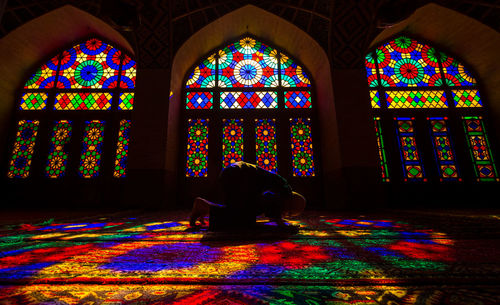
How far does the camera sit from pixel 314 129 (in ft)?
19.9

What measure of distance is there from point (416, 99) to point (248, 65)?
16.2ft

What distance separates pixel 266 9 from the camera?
593 centimetres

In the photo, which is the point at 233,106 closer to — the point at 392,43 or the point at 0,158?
the point at 392,43

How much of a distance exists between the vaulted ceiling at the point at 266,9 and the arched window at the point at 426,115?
3.61 feet

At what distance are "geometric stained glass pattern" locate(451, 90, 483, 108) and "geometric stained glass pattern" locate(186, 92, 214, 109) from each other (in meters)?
6.95

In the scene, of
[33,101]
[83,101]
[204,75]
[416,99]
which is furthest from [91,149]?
[416,99]

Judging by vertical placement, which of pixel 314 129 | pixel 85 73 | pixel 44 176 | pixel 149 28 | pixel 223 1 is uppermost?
pixel 223 1

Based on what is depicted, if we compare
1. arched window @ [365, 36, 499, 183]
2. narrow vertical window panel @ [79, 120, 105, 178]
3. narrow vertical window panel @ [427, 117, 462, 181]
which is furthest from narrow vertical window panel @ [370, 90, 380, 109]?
narrow vertical window panel @ [79, 120, 105, 178]

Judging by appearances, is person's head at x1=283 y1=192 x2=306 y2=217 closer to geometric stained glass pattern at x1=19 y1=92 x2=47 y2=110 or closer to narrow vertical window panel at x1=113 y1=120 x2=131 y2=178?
narrow vertical window panel at x1=113 y1=120 x2=131 y2=178

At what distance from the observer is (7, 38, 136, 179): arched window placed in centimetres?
571

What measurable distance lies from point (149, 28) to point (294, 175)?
17.8 ft

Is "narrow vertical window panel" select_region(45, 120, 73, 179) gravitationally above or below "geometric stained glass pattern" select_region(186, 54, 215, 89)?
below

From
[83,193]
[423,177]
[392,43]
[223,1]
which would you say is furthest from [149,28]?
Result: [423,177]

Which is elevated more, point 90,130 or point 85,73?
point 85,73
